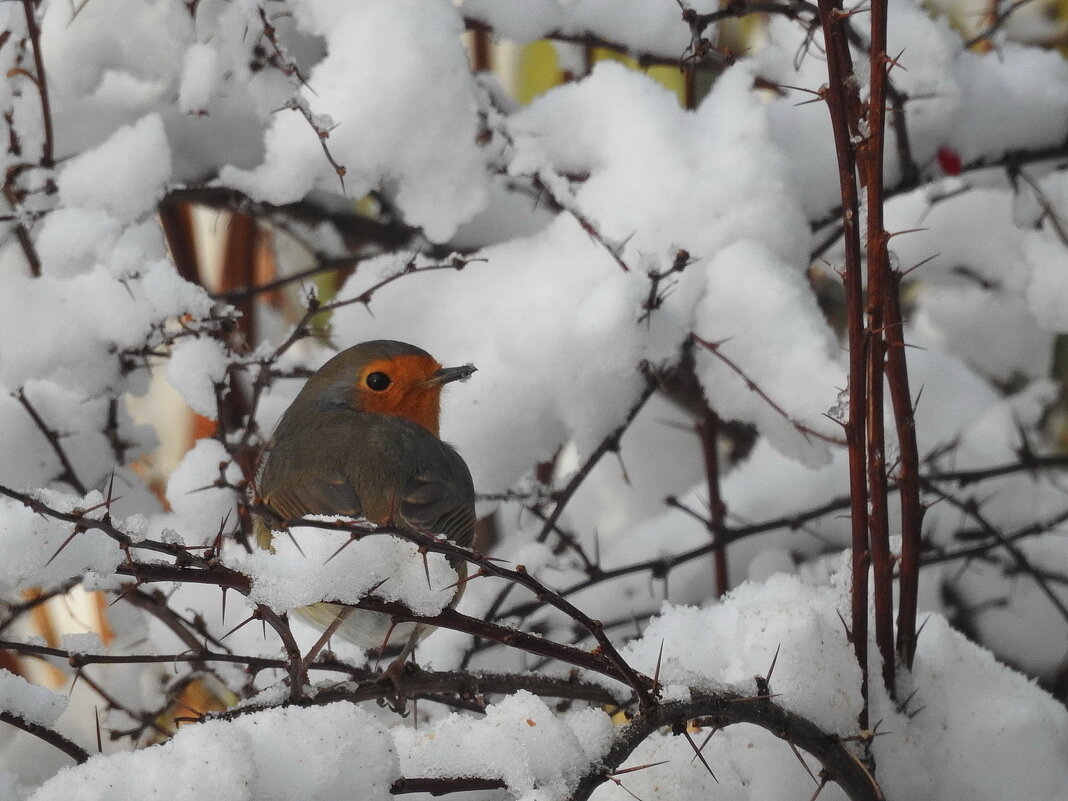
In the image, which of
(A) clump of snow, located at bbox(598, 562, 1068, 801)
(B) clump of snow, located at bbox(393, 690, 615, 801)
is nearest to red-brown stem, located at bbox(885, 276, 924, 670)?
(A) clump of snow, located at bbox(598, 562, 1068, 801)

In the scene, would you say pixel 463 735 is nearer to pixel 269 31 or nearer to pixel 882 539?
pixel 882 539

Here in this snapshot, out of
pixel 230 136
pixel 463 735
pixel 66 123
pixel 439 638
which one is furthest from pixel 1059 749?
pixel 66 123

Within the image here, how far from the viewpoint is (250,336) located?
11.5 feet

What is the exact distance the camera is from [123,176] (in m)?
2.46

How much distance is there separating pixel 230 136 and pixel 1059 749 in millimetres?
2281

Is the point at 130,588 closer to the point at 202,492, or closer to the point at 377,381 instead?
the point at 202,492

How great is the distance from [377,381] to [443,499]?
1.64 feet

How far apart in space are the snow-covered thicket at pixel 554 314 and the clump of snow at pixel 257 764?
0.88ft

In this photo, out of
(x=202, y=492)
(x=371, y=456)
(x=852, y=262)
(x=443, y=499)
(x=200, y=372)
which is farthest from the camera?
(x=371, y=456)

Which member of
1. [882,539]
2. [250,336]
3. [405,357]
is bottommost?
[882,539]

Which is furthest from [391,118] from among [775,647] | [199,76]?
[775,647]

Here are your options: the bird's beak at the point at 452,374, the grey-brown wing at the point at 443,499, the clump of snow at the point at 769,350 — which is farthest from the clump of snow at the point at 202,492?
the clump of snow at the point at 769,350

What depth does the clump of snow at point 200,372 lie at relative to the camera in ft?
7.38

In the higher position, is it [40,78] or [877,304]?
[40,78]
